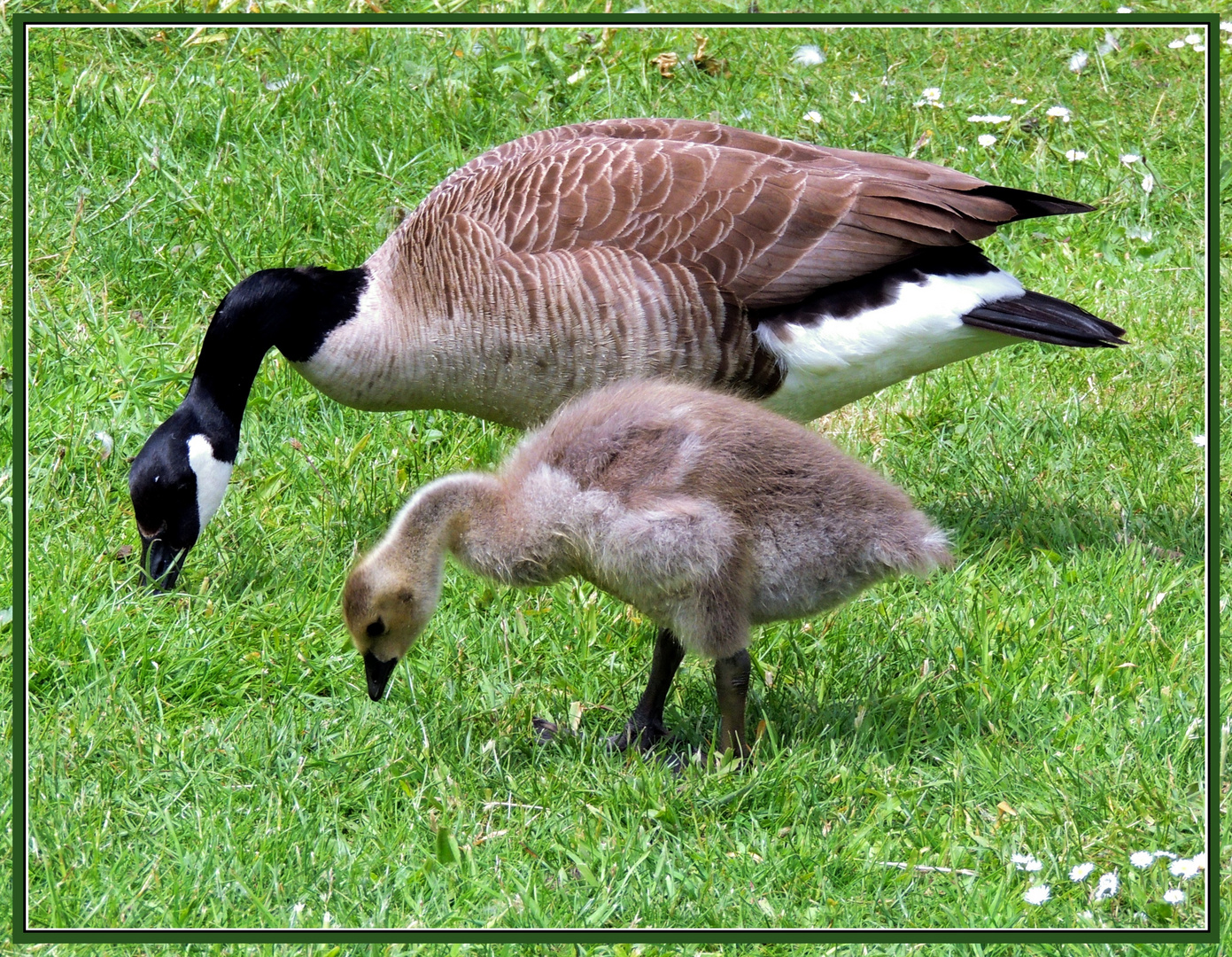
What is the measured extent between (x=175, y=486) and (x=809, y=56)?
98.6 inches

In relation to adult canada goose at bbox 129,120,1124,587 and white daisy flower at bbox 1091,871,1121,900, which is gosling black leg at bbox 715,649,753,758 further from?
adult canada goose at bbox 129,120,1124,587

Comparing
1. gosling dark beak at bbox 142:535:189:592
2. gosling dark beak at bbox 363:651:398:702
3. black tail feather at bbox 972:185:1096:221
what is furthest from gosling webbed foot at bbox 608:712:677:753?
black tail feather at bbox 972:185:1096:221

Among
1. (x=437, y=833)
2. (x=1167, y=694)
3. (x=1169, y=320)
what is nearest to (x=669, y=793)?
(x=437, y=833)

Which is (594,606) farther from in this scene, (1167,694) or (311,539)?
(1167,694)

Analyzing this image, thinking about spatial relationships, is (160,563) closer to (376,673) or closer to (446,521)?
(376,673)

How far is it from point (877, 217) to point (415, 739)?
2.08m

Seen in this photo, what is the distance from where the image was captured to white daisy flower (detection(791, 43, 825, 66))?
16.1 feet

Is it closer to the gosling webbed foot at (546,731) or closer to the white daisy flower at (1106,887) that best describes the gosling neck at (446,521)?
the gosling webbed foot at (546,731)

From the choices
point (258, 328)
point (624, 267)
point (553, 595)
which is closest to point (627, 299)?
point (624, 267)

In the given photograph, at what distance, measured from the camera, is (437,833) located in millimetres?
3145

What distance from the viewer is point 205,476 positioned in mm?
4102

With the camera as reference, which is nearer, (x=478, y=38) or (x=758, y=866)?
(x=758, y=866)

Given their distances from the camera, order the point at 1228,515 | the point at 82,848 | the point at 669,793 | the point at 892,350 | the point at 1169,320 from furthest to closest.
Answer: the point at 1169,320 → the point at 892,350 → the point at 1228,515 → the point at 669,793 → the point at 82,848

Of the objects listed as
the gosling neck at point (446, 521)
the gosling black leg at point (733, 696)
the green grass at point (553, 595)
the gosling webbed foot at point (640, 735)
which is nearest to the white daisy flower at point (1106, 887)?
the green grass at point (553, 595)
